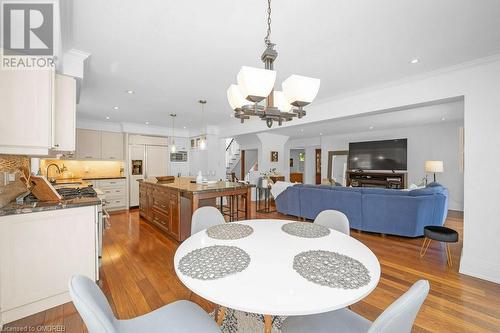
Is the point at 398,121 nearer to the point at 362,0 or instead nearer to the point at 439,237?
the point at 439,237

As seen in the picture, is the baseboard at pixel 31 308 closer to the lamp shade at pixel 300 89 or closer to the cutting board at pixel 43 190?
the cutting board at pixel 43 190

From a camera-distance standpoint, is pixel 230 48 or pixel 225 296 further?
pixel 230 48

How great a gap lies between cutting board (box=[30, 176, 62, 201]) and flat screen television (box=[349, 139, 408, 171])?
817 cm

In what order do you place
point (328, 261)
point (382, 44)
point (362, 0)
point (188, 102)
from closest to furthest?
point (328, 261), point (362, 0), point (382, 44), point (188, 102)

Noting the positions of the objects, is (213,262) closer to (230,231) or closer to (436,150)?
(230,231)

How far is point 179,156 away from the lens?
7293mm

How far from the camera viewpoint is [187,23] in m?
1.85

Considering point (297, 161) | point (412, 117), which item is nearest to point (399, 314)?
point (412, 117)

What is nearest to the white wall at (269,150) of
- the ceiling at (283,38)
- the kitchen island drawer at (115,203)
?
the ceiling at (283,38)

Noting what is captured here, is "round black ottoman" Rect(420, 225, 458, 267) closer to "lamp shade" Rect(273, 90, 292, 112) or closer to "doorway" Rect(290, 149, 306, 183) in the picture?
"lamp shade" Rect(273, 90, 292, 112)

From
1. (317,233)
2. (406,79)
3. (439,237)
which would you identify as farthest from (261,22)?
(439,237)

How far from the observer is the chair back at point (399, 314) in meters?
0.73

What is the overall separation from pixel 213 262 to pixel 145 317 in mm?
471

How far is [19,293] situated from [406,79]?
15.9ft
